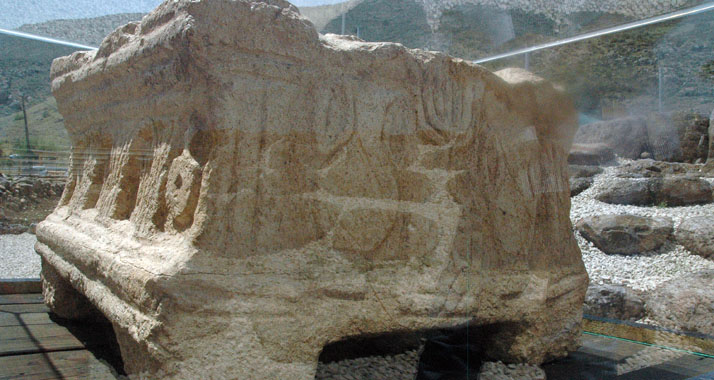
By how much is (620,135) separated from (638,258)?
1.11 metres

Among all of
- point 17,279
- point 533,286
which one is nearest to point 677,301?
point 533,286

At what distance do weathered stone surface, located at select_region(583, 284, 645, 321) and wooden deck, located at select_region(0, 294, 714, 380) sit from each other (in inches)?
10.6

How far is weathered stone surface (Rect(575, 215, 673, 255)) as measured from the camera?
308 cm

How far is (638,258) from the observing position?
125 inches

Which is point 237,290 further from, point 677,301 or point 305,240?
point 677,301

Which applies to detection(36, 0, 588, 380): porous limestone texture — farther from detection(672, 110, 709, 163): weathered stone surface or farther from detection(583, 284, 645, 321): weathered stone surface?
detection(583, 284, 645, 321): weathered stone surface

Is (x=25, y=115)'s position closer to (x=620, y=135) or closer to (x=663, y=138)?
Answer: (x=620, y=135)

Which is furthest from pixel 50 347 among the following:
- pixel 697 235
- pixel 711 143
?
pixel 697 235

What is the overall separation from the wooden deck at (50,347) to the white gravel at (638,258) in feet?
7.93

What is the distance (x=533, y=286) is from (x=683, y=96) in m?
1.06

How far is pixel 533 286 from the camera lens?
2.42 metres

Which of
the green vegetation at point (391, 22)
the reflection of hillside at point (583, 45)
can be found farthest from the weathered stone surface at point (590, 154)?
the green vegetation at point (391, 22)

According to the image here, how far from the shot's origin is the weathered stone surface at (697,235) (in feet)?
9.56

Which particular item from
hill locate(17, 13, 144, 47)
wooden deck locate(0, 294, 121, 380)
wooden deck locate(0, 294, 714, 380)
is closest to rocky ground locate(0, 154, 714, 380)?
wooden deck locate(0, 294, 714, 380)
